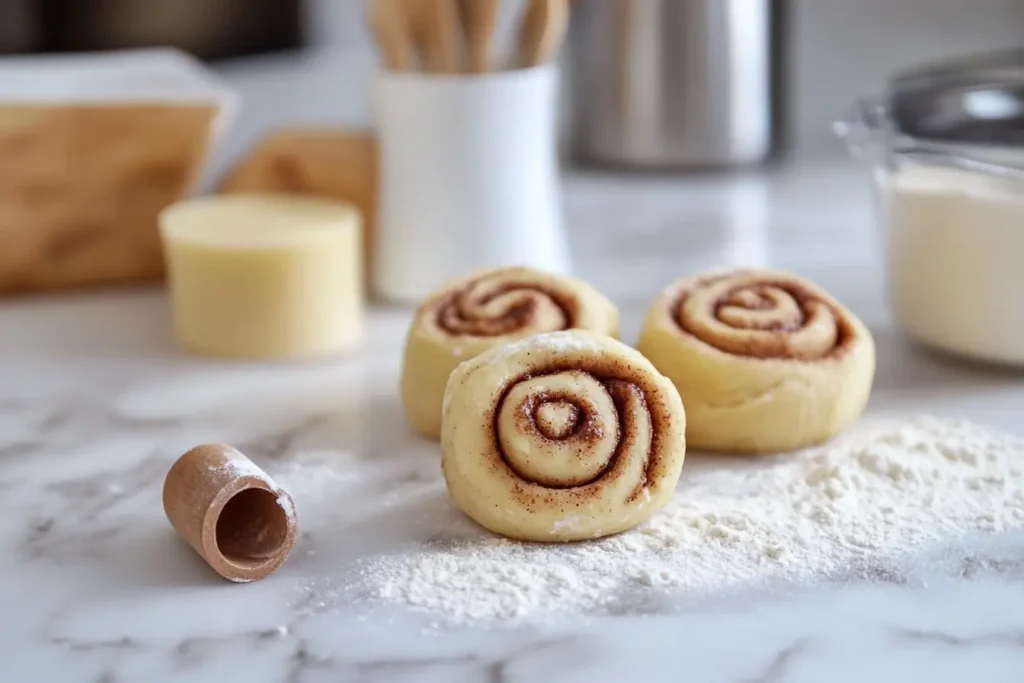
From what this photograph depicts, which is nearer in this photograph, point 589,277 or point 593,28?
point 589,277

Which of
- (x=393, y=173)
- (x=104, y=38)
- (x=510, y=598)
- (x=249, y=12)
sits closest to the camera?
(x=510, y=598)

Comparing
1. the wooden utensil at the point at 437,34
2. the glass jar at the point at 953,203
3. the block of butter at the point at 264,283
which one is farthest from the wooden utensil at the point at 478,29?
the glass jar at the point at 953,203

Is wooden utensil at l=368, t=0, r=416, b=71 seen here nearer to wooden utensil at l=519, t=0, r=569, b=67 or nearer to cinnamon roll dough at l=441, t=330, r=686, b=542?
wooden utensil at l=519, t=0, r=569, b=67

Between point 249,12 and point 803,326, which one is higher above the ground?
point 249,12

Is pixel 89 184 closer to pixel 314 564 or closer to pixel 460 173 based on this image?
pixel 460 173

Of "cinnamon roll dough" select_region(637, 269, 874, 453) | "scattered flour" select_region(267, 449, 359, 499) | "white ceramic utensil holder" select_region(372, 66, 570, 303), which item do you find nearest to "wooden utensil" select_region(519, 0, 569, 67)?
"white ceramic utensil holder" select_region(372, 66, 570, 303)

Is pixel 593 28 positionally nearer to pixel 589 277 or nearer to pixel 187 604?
pixel 589 277

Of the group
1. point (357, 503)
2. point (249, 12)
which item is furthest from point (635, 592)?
point (249, 12)
